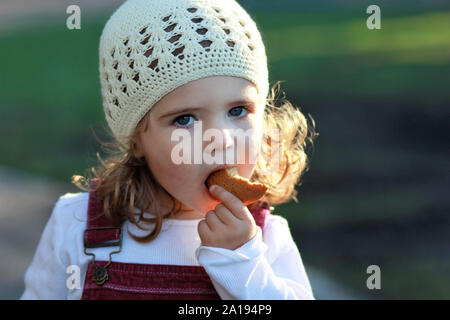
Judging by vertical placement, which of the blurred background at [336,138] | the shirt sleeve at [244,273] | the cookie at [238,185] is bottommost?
the shirt sleeve at [244,273]

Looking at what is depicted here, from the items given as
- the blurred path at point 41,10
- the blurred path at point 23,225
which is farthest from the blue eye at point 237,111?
the blurred path at point 41,10

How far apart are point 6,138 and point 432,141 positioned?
4.11 meters

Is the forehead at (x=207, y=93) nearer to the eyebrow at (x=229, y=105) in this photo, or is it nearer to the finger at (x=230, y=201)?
the eyebrow at (x=229, y=105)

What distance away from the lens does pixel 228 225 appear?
197 centimetres

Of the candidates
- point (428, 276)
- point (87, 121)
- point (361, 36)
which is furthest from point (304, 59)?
point (428, 276)

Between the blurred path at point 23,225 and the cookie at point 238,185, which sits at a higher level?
the blurred path at point 23,225

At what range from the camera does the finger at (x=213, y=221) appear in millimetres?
1980

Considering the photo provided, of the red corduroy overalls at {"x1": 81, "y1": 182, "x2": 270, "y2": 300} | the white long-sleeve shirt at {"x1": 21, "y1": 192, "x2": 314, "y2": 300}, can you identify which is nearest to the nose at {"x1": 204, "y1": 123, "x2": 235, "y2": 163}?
the white long-sleeve shirt at {"x1": 21, "y1": 192, "x2": 314, "y2": 300}

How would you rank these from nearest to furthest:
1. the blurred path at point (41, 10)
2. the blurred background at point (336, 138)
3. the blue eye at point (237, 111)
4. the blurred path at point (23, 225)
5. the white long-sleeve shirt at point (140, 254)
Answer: the blue eye at point (237, 111)
the white long-sleeve shirt at point (140, 254)
the blurred path at point (23, 225)
the blurred background at point (336, 138)
the blurred path at point (41, 10)

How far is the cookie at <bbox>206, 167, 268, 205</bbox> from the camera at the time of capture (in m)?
1.95

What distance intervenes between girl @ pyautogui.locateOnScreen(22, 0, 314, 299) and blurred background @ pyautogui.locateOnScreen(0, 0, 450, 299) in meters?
1.44

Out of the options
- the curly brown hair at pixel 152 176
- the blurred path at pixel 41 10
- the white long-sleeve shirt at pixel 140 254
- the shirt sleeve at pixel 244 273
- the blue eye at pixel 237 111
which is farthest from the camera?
the blurred path at pixel 41 10

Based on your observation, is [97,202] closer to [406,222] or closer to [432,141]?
[406,222]

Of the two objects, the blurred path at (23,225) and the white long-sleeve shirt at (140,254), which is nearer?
the white long-sleeve shirt at (140,254)
